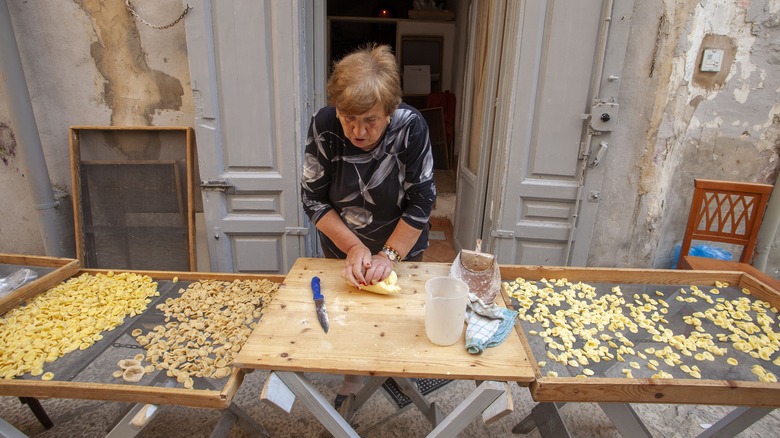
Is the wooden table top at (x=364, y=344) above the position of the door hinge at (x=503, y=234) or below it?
above

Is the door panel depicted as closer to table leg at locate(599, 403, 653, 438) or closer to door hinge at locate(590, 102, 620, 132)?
door hinge at locate(590, 102, 620, 132)

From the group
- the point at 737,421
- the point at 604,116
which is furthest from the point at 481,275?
the point at 604,116

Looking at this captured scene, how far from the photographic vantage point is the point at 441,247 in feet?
15.3

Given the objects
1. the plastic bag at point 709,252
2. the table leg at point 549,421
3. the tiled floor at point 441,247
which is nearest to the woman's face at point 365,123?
the table leg at point 549,421

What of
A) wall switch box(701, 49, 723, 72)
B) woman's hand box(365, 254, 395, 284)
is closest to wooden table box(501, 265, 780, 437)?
woman's hand box(365, 254, 395, 284)

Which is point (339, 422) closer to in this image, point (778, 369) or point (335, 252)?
point (335, 252)

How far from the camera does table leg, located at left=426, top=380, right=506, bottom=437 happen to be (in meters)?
1.15

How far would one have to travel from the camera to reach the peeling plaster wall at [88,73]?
9.20ft

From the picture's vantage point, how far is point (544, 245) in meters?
3.14

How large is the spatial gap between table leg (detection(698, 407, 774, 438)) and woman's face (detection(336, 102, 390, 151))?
64.1 inches

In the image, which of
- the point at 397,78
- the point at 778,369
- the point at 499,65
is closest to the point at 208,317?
the point at 397,78

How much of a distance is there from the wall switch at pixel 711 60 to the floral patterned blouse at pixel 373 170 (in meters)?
2.37

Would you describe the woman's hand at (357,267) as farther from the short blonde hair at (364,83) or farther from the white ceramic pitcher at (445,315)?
the short blonde hair at (364,83)

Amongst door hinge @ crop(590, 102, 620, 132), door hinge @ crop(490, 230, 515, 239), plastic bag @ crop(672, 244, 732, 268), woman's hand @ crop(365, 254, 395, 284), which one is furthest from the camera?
door hinge @ crop(490, 230, 515, 239)
